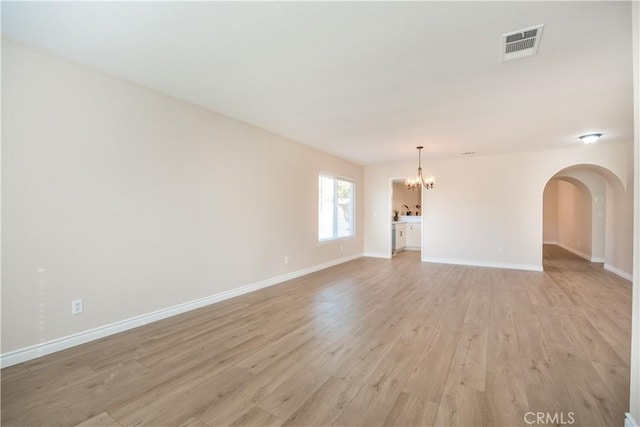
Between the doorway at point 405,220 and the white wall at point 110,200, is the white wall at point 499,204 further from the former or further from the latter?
the white wall at point 110,200

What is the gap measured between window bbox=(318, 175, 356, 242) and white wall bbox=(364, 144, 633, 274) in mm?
1429

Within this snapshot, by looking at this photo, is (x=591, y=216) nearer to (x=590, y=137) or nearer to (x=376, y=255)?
(x=590, y=137)

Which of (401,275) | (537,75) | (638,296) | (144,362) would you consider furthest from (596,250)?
(144,362)

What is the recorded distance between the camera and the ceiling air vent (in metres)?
2.08

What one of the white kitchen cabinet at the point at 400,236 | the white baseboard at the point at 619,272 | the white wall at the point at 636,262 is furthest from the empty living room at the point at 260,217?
the white kitchen cabinet at the point at 400,236

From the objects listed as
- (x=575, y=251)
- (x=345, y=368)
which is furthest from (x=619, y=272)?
(x=345, y=368)

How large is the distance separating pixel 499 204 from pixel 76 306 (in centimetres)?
741

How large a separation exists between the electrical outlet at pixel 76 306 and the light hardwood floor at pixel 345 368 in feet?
1.07

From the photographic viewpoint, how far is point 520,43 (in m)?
2.20

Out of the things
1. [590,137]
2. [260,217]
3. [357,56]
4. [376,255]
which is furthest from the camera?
[376,255]

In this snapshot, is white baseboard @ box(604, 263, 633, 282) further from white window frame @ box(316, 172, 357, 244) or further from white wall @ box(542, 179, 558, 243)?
white window frame @ box(316, 172, 357, 244)

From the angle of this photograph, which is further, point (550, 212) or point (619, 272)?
point (550, 212)

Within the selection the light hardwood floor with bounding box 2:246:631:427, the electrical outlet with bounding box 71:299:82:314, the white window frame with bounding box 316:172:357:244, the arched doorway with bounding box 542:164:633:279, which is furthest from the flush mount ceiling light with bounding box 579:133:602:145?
the electrical outlet with bounding box 71:299:82:314

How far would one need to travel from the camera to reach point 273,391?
1.92m
